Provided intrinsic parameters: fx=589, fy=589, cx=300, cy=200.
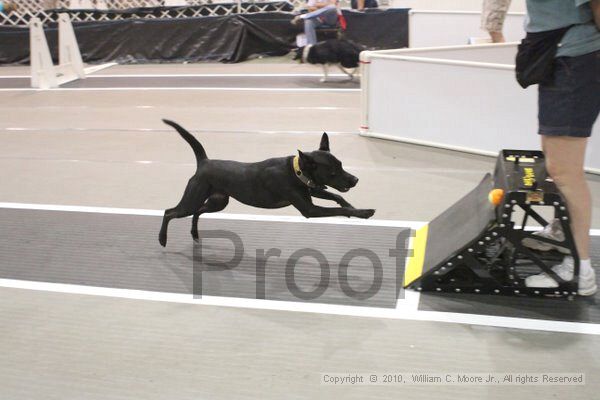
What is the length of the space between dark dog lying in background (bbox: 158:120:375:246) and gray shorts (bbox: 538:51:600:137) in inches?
35.1

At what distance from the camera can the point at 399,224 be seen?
364 centimetres

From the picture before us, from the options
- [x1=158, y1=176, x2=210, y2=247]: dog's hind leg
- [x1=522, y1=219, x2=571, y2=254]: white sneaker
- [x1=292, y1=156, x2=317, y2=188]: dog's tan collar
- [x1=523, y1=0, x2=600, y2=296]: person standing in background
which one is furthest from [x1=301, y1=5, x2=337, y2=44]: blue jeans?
[x1=523, y1=0, x2=600, y2=296]: person standing in background

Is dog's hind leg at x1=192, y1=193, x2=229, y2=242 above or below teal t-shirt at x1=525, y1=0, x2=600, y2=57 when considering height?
below

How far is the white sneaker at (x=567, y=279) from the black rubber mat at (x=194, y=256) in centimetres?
64

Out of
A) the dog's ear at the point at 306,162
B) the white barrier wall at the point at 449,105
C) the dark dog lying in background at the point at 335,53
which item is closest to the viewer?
the dog's ear at the point at 306,162

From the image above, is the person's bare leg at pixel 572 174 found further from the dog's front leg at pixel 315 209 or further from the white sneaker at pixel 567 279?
the dog's front leg at pixel 315 209

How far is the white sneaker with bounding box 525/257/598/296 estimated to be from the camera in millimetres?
2607

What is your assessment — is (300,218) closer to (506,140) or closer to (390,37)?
(506,140)

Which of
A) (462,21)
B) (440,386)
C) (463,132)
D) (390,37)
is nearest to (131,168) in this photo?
(463,132)

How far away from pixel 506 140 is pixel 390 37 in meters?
6.61

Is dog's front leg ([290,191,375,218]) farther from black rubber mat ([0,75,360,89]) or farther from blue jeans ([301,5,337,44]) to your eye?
blue jeans ([301,5,337,44])

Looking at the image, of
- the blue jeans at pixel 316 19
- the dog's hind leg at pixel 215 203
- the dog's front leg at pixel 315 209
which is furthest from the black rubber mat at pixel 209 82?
the dog's front leg at pixel 315 209

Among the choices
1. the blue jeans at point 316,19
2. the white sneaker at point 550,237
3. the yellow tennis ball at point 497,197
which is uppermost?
the blue jeans at point 316,19

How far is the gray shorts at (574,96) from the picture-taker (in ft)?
7.59
